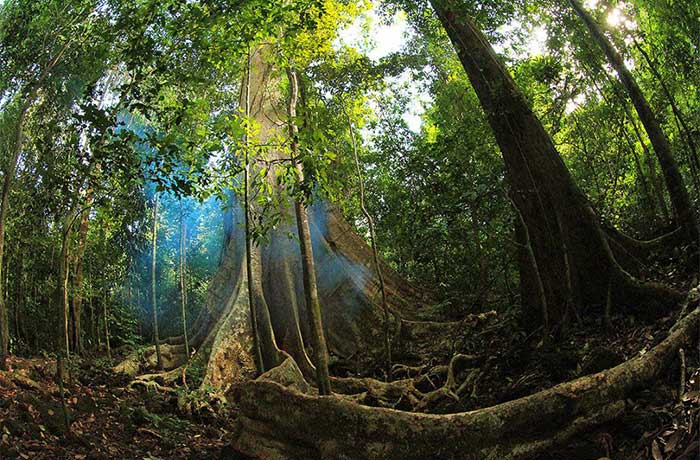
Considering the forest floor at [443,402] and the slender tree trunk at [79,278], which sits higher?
the slender tree trunk at [79,278]

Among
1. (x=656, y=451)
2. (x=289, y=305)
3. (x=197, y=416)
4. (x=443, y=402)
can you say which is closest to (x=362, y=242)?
(x=289, y=305)

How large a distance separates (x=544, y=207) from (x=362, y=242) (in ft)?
14.4

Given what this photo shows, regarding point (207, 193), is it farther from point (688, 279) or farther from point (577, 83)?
point (577, 83)

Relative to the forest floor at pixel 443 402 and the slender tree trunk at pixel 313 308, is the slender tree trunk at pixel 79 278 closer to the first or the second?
the forest floor at pixel 443 402

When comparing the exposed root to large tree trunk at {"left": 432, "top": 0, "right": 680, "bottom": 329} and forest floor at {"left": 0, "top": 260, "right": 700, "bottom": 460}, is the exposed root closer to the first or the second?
forest floor at {"left": 0, "top": 260, "right": 700, "bottom": 460}

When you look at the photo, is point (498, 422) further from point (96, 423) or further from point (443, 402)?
point (96, 423)

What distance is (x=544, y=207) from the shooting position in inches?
211

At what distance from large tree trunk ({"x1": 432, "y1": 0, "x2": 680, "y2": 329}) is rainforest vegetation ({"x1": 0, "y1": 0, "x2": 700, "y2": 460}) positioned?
0.02m

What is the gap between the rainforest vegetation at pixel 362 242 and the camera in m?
3.20

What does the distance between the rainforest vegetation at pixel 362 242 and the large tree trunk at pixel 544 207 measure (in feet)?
0.07

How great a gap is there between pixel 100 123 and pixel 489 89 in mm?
4201

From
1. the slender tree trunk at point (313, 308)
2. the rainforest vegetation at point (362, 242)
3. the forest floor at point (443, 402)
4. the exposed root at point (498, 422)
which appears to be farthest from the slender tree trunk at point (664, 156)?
the slender tree trunk at point (313, 308)

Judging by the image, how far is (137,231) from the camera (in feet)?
34.3

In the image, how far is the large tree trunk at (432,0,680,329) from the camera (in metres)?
4.89
